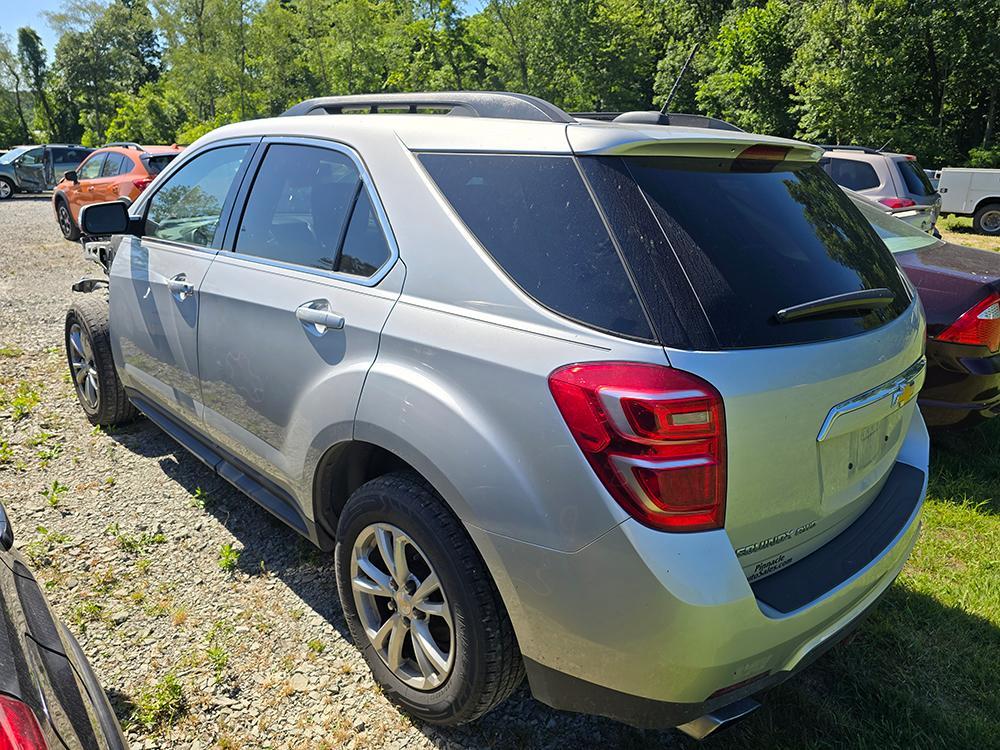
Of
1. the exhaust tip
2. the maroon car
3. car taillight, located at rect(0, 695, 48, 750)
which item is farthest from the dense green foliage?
car taillight, located at rect(0, 695, 48, 750)

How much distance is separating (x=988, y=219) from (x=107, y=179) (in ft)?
58.6

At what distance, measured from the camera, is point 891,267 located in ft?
8.11

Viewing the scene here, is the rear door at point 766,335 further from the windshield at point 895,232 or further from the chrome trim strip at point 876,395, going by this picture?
the windshield at point 895,232

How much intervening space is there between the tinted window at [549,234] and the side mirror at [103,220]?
240cm

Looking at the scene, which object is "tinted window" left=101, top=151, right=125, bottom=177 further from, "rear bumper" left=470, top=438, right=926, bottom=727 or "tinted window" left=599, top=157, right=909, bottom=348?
"rear bumper" left=470, top=438, right=926, bottom=727

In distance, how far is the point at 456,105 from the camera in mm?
2500

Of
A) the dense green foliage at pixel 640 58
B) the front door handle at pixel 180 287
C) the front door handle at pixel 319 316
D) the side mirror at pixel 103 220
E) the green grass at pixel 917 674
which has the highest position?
the dense green foliage at pixel 640 58

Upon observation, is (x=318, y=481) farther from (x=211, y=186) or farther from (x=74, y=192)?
(x=74, y=192)

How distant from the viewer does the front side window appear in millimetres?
2344

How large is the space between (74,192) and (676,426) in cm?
1471

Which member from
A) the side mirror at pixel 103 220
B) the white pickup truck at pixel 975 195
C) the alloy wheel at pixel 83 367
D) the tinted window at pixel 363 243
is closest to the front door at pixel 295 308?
the tinted window at pixel 363 243

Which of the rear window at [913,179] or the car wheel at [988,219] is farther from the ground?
the rear window at [913,179]

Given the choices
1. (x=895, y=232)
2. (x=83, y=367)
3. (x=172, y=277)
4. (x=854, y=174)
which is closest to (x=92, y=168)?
(x=83, y=367)

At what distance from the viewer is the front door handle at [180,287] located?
3.10 meters
